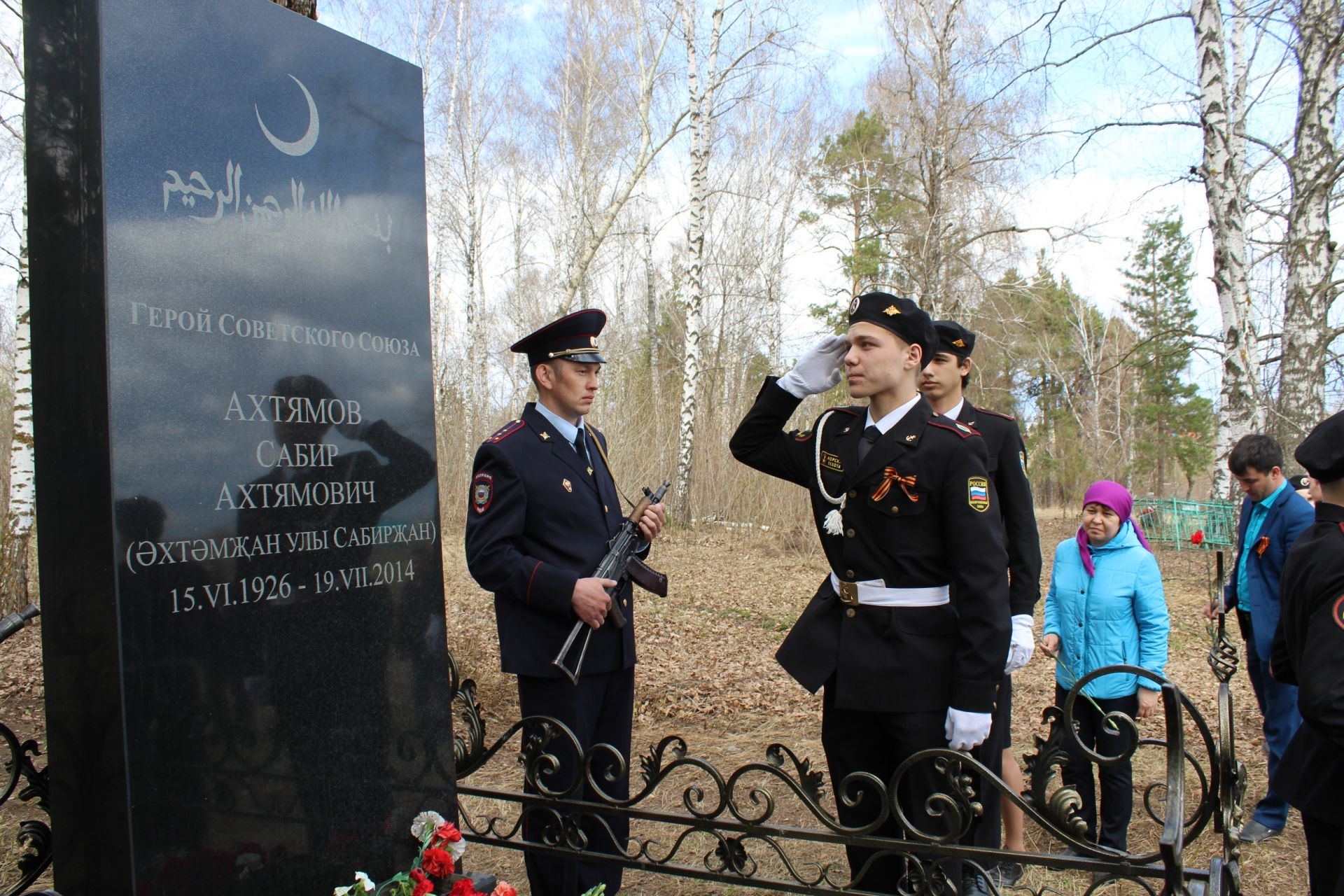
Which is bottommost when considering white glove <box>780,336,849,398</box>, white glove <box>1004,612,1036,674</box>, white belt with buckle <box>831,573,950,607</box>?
white glove <box>1004,612,1036,674</box>

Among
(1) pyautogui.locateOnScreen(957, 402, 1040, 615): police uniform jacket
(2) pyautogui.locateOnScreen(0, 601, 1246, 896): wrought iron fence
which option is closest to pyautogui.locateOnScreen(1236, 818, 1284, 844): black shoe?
(2) pyautogui.locateOnScreen(0, 601, 1246, 896): wrought iron fence

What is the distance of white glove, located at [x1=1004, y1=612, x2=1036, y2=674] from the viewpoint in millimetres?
3055

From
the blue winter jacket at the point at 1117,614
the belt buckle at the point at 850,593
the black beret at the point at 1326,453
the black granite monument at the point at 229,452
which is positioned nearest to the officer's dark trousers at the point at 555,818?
the black granite monument at the point at 229,452

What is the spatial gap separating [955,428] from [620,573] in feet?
3.96

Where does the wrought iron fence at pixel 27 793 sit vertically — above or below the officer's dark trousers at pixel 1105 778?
above

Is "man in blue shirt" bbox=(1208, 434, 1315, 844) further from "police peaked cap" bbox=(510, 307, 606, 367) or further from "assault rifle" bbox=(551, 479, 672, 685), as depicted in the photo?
Result: "police peaked cap" bbox=(510, 307, 606, 367)

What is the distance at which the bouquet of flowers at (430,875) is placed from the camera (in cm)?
227

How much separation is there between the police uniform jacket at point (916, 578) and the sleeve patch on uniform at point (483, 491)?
43.2 inches

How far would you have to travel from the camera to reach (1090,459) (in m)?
34.4

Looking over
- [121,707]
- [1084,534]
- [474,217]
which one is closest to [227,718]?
[121,707]

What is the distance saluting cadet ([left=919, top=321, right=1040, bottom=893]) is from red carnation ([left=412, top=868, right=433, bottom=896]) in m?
1.94

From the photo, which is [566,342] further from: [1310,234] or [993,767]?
[1310,234]

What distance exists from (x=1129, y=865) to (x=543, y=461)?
2081mm

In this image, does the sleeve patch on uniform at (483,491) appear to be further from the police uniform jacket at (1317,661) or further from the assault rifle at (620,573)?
the police uniform jacket at (1317,661)
